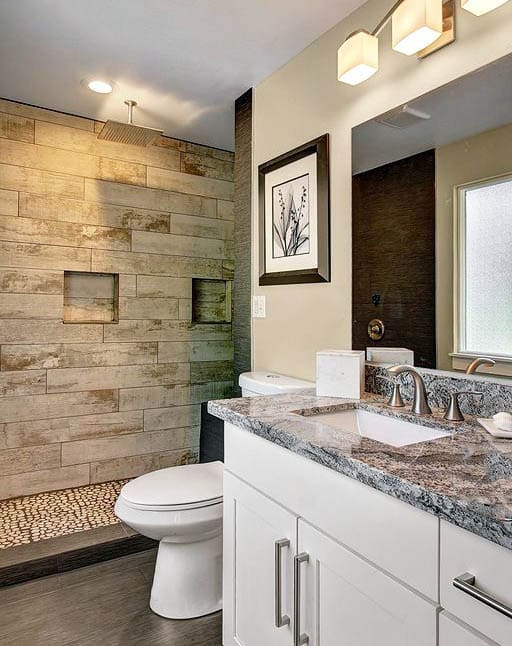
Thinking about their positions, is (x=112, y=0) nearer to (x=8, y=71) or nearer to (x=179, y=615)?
(x=8, y=71)

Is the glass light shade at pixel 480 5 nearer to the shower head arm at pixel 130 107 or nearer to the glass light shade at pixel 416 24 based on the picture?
the glass light shade at pixel 416 24

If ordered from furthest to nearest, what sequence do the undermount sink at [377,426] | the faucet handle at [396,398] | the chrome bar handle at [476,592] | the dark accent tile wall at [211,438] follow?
1. the dark accent tile wall at [211,438]
2. the faucet handle at [396,398]
3. the undermount sink at [377,426]
4. the chrome bar handle at [476,592]

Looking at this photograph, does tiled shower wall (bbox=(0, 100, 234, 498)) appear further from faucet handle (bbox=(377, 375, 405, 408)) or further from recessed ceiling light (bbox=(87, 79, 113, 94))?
faucet handle (bbox=(377, 375, 405, 408))

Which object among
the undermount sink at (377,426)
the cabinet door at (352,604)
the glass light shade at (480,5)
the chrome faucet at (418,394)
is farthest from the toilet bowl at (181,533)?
the glass light shade at (480,5)

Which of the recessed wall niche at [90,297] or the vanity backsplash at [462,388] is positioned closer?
the vanity backsplash at [462,388]

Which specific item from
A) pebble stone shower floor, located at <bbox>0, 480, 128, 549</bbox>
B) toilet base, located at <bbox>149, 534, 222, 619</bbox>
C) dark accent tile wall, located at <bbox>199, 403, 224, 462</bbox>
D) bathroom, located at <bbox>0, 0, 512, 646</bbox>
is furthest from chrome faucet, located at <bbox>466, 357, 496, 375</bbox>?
pebble stone shower floor, located at <bbox>0, 480, 128, 549</bbox>

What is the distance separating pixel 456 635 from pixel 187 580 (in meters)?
1.31

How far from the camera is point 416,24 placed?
1405mm

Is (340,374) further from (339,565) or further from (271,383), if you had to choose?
(339,565)

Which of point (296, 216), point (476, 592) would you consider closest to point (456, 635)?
point (476, 592)

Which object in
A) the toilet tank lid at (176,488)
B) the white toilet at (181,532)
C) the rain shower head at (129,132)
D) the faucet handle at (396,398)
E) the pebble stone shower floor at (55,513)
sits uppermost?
the rain shower head at (129,132)

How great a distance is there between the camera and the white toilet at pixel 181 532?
1758mm

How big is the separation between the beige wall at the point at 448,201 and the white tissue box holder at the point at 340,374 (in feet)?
0.89

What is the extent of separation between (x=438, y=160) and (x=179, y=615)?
1894 millimetres
